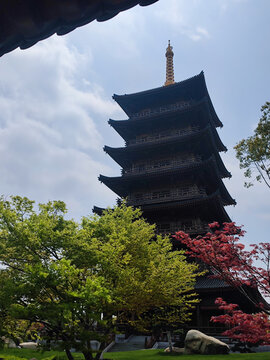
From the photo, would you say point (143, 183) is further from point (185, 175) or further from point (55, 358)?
point (55, 358)

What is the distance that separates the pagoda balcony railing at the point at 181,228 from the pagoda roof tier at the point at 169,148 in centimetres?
761

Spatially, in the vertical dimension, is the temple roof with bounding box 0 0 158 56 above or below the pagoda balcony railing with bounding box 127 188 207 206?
below

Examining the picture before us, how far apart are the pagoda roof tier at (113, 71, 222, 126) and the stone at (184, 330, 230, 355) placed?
899 inches

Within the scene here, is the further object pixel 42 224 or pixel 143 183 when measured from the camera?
pixel 143 183

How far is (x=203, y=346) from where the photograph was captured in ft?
55.2

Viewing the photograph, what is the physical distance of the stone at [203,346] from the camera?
655 inches

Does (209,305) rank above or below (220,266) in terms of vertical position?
below

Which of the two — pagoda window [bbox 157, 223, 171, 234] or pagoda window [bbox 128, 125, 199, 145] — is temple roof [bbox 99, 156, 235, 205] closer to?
pagoda window [bbox 157, 223, 171, 234]

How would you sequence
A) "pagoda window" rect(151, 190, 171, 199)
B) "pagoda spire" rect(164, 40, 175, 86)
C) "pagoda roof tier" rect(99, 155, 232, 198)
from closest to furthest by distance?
"pagoda roof tier" rect(99, 155, 232, 198) → "pagoda window" rect(151, 190, 171, 199) → "pagoda spire" rect(164, 40, 175, 86)

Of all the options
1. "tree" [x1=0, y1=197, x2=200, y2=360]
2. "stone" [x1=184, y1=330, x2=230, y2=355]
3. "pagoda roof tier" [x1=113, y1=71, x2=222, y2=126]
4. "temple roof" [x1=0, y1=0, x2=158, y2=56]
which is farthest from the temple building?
"temple roof" [x1=0, y1=0, x2=158, y2=56]

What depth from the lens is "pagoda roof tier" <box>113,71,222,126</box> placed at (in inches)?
1296

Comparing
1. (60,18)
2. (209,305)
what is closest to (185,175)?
(209,305)

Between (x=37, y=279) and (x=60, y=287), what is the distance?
1.48 metres

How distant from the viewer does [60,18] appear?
67.7 inches
